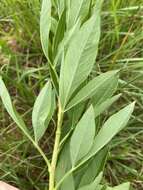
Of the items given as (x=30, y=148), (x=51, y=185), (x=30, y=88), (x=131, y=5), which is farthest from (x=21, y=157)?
(x=131, y=5)

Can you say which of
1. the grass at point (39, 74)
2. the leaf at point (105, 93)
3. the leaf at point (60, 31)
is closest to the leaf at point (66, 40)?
the leaf at point (60, 31)

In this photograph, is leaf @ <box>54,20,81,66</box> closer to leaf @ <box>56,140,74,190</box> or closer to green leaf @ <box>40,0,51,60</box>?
green leaf @ <box>40,0,51,60</box>

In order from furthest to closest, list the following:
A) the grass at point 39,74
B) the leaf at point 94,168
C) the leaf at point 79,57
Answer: the grass at point 39,74, the leaf at point 94,168, the leaf at point 79,57

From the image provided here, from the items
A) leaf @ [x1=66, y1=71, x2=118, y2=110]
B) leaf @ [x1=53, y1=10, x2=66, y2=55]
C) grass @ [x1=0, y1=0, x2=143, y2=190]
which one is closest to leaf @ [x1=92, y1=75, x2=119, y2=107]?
leaf @ [x1=66, y1=71, x2=118, y2=110]

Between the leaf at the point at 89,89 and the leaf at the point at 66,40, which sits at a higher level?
the leaf at the point at 66,40

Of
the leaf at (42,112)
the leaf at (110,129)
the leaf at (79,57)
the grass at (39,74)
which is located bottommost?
the grass at (39,74)

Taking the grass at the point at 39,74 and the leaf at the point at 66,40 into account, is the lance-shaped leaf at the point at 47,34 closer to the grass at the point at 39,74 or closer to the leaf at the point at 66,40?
the leaf at the point at 66,40
